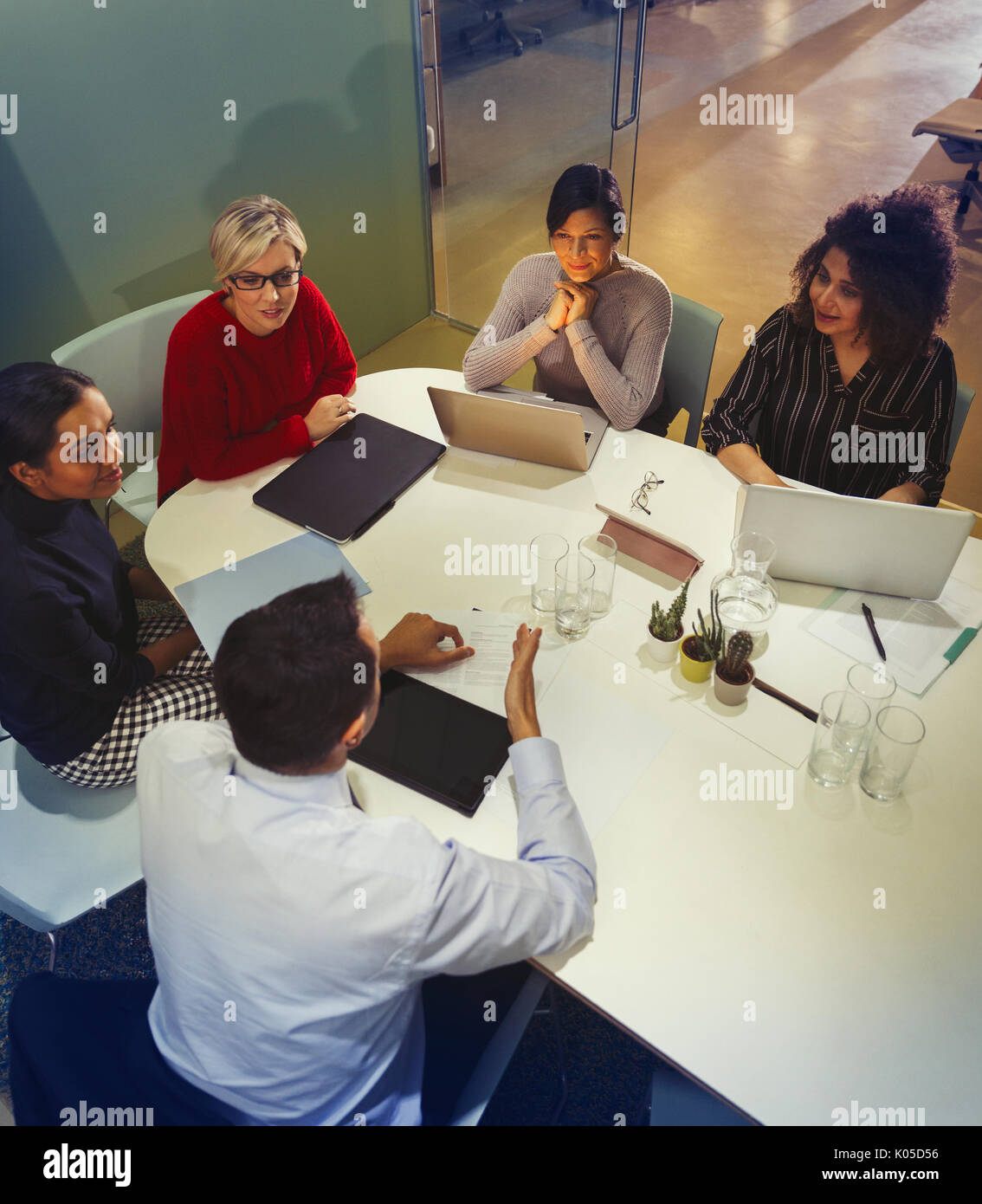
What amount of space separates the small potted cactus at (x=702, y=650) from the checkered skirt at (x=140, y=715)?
3.27 feet

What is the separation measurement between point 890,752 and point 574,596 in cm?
70

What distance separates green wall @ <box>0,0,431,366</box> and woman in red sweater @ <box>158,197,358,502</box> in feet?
3.26

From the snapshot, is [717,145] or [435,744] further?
[717,145]

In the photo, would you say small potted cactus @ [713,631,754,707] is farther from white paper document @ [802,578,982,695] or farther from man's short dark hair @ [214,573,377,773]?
man's short dark hair @ [214,573,377,773]

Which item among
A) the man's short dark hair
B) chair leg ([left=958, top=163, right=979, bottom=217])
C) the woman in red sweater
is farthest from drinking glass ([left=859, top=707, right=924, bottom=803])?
chair leg ([left=958, top=163, right=979, bottom=217])

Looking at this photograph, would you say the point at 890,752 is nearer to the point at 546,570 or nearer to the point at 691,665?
the point at 691,665

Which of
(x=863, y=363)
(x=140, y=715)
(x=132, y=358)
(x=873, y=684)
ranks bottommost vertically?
(x=140, y=715)

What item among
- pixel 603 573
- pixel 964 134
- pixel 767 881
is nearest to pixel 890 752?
pixel 767 881

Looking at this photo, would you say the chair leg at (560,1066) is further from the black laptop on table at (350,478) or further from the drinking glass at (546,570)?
the black laptop on table at (350,478)

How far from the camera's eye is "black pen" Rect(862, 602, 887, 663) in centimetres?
180

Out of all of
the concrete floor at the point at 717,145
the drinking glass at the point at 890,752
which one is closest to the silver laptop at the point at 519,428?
the drinking glass at the point at 890,752

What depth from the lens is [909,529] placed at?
176cm

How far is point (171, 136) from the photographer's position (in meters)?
3.11

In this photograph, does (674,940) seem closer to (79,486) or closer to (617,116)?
(79,486)
